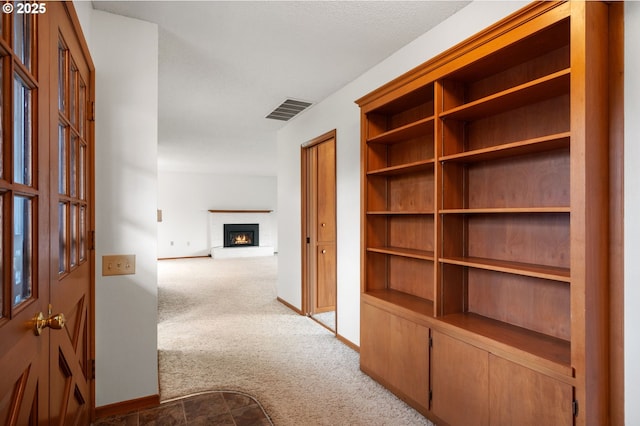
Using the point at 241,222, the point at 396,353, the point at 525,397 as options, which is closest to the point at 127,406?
the point at 396,353

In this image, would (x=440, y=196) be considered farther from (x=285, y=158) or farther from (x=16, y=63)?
(x=285, y=158)

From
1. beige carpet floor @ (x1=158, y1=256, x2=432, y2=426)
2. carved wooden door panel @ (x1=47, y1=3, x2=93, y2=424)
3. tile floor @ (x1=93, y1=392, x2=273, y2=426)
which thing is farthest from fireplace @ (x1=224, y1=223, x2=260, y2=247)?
carved wooden door panel @ (x1=47, y1=3, x2=93, y2=424)

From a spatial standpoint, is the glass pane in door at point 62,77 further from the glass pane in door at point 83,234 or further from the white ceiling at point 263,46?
the white ceiling at point 263,46

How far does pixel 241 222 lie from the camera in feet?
35.5

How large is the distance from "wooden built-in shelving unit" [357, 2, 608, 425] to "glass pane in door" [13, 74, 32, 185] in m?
1.91

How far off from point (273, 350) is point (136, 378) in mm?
1294

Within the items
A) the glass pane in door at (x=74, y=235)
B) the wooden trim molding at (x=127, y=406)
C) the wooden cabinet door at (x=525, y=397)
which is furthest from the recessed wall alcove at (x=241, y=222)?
the wooden cabinet door at (x=525, y=397)

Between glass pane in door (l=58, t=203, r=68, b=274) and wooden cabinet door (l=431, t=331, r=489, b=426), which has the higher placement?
glass pane in door (l=58, t=203, r=68, b=274)

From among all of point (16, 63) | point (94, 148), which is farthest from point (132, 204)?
point (16, 63)

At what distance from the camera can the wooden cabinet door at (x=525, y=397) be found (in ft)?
4.83

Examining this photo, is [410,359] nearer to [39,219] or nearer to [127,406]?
[127,406]

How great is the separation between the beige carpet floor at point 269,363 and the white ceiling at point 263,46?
8.42 ft

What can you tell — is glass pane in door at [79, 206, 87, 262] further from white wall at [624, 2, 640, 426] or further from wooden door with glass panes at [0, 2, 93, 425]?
white wall at [624, 2, 640, 426]

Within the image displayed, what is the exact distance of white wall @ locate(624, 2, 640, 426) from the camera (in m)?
1.43
